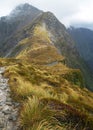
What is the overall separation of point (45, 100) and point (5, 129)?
2.81 m

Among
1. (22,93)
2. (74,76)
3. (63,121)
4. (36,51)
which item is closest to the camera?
(63,121)

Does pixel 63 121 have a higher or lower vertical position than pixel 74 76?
higher

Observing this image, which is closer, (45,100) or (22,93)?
(45,100)

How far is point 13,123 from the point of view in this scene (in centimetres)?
1698

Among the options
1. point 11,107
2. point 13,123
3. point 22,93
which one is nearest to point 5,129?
point 13,123

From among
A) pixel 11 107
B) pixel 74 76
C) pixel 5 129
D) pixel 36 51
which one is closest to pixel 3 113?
pixel 11 107

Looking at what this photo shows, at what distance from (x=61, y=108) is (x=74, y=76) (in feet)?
297

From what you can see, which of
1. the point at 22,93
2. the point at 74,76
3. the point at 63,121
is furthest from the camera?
the point at 74,76

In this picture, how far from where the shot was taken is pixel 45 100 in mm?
17984

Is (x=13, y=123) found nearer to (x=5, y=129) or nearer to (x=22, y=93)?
(x=5, y=129)

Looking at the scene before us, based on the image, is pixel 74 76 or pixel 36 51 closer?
pixel 74 76

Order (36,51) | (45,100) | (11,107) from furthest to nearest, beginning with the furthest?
Answer: (36,51) < (11,107) < (45,100)

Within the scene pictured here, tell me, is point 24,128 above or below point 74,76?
above

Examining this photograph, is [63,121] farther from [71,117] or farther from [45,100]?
[45,100]
